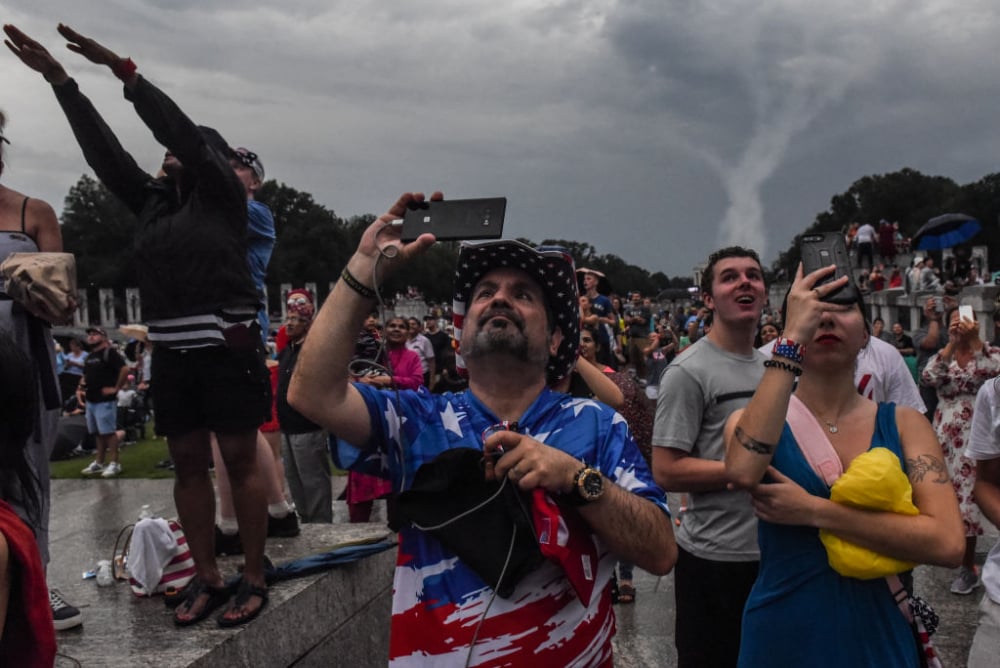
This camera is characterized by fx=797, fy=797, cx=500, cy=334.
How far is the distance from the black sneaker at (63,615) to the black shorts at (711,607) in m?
2.44

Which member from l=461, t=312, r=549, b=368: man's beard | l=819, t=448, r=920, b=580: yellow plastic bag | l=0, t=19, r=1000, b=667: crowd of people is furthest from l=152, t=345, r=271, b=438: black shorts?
l=819, t=448, r=920, b=580: yellow plastic bag

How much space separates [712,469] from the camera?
3.08 meters

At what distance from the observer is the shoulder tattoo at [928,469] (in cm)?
229

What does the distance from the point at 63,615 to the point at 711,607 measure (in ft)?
8.40

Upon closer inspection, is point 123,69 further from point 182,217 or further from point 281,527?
point 281,527

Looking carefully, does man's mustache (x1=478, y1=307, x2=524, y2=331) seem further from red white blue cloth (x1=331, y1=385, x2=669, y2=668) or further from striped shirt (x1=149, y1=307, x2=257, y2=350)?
striped shirt (x1=149, y1=307, x2=257, y2=350)

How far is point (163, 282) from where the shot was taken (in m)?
3.12

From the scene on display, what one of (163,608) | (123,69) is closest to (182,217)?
(123,69)

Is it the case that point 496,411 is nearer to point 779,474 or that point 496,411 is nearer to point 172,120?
point 779,474

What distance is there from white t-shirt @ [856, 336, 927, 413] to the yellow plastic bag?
1.87 m

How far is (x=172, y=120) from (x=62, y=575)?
140 inches

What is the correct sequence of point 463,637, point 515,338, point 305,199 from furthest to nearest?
point 305,199 < point 515,338 < point 463,637

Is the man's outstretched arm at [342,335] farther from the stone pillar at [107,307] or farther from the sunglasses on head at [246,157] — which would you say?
the stone pillar at [107,307]

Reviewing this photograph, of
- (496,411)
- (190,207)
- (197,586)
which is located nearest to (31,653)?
(496,411)
